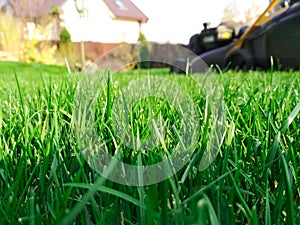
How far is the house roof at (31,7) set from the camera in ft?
65.3

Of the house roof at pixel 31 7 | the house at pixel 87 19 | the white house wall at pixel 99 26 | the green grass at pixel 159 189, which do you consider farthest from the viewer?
the white house wall at pixel 99 26

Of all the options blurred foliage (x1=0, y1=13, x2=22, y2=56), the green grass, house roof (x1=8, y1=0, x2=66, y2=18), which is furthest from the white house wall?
the green grass

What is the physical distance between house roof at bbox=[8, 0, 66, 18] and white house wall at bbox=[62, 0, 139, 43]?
1.45m

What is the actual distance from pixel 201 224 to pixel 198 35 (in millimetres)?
8576

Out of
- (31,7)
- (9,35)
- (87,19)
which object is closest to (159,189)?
(9,35)

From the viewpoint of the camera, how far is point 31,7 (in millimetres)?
19953

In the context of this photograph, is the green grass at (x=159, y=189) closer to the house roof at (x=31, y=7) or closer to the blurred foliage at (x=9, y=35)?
the blurred foliage at (x=9, y=35)

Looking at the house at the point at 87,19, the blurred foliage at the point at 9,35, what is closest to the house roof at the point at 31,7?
the house at the point at 87,19

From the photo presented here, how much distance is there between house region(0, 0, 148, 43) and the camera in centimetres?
2006

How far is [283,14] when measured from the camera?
19.2ft

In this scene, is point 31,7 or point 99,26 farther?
point 99,26

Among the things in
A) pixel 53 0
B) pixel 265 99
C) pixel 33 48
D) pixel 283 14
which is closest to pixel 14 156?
pixel 265 99

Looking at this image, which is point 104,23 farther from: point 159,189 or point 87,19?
point 159,189

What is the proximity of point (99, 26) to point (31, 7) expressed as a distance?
4.75 m
